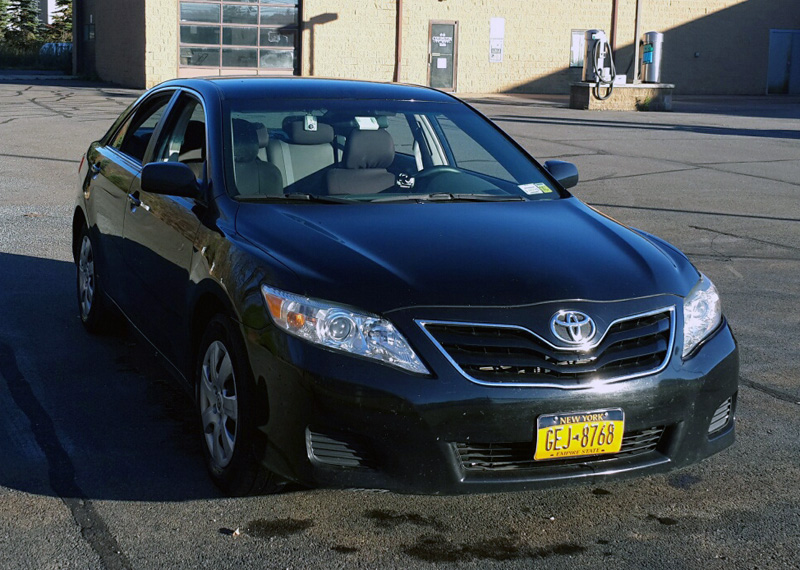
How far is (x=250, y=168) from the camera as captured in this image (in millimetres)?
4777

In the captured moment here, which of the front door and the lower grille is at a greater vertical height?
the front door

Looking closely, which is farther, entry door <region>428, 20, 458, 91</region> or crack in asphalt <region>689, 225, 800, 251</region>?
entry door <region>428, 20, 458, 91</region>

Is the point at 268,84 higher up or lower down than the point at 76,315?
higher up

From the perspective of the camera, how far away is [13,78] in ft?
121

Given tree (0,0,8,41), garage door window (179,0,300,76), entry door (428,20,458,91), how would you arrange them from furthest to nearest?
tree (0,0,8,41)
entry door (428,20,458,91)
garage door window (179,0,300,76)

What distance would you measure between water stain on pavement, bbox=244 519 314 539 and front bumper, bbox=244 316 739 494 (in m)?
0.23

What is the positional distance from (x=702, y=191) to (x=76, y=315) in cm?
867

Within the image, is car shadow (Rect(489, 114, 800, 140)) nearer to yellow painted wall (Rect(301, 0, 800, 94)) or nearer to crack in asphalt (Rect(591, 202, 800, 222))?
yellow painted wall (Rect(301, 0, 800, 94))

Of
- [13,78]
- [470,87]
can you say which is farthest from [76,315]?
[13,78]

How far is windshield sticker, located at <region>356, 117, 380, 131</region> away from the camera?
17.3 feet

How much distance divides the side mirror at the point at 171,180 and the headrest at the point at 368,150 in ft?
2.70

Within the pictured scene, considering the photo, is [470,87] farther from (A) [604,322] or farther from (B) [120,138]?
(A) [604,322]

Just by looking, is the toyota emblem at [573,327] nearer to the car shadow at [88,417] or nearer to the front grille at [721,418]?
the front grille at [721,418]

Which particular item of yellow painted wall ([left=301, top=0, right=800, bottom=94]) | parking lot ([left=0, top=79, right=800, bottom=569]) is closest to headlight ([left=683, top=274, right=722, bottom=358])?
parking lot ([left=0, top=79, right=800, bottom=569])
